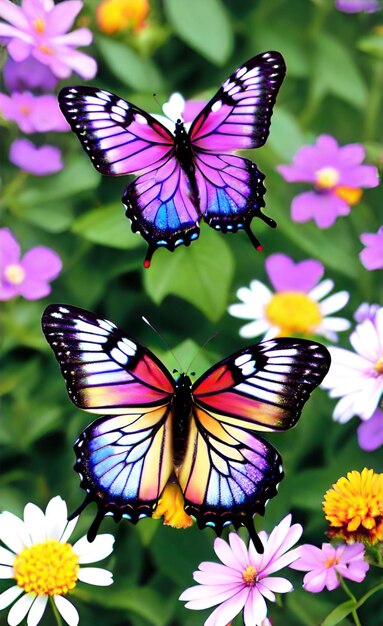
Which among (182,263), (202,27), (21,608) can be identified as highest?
(202,27)

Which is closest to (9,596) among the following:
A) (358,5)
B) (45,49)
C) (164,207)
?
(164,207)

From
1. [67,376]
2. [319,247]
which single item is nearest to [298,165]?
[319,247]

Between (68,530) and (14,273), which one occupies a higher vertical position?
(14,273)

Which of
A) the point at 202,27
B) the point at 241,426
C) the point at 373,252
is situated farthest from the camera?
the point at 202,27

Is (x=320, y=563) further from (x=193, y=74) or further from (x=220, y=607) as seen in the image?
(x=193, y=74)

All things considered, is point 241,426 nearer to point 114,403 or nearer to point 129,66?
point 114,403

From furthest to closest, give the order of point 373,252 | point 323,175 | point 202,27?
point 202,27 → point 323,175 → point 373,252

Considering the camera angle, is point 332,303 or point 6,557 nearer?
point 6,557
